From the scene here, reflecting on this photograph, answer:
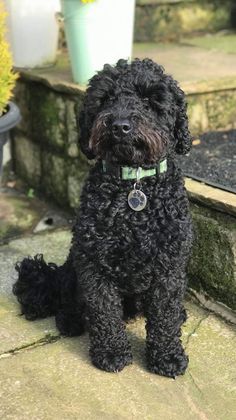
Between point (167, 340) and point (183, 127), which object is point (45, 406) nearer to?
point (167, 340)

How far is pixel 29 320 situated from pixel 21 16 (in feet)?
8.11

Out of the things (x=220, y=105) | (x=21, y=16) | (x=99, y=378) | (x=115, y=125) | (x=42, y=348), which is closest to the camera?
(x=115, y=125)

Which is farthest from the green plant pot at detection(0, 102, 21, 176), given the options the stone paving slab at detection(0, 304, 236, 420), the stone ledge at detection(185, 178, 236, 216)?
the stone paving slab at detection(0, 304, 236, 420)

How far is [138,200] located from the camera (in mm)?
2768

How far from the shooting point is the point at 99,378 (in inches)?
114

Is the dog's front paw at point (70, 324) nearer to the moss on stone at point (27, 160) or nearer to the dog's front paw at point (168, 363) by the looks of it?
the dog's front paw at point (168, 363)

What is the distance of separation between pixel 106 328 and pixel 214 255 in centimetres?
80

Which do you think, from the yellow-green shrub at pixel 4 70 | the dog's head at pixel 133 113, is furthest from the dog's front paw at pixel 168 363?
the yellow-green shrub at pixel 4 70

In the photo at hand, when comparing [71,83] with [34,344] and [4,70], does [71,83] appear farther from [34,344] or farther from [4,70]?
[34,344]

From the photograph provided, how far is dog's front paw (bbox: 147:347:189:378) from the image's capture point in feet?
9.52

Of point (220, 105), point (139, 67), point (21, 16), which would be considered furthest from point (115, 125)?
point (21, 16)

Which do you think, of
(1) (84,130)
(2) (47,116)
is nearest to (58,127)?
(2) (47,116)

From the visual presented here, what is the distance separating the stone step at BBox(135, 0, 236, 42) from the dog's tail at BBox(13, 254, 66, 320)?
10.3 ft

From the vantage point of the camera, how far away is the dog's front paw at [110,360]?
9.57 feet
